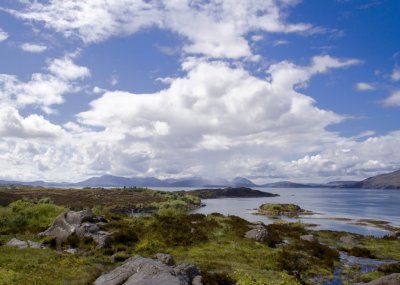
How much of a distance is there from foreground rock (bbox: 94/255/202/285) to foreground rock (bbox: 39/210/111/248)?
1235cm

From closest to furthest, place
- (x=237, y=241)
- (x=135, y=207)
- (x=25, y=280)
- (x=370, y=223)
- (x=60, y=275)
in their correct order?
(x=25, y=280)
(x=60, y=275)
(x=237, y=241)
(x=370, y=223)
(x=135, y=207)

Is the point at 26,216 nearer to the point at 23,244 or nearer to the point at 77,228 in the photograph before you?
the point at 77,228

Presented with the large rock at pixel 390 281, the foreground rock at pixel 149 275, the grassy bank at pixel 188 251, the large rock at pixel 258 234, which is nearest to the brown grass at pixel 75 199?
the grassy bank at pixel 188 251

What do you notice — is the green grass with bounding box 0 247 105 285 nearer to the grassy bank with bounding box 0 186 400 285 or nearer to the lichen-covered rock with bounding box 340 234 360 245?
the grassy bank with bounding box 0 186 400 285

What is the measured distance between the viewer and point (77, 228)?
35062 millimetres

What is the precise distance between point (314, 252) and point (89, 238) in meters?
20.0

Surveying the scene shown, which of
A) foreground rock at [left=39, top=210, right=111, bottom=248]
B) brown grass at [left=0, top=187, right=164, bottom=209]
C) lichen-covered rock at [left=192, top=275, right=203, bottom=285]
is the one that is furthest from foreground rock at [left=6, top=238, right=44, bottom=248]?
brown grass at [left=0, top=187, right=164, bottom=209]

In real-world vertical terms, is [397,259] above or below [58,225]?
below

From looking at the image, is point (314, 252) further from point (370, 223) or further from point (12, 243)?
point (370, 223)

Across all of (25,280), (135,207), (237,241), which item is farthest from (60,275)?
(135,207)

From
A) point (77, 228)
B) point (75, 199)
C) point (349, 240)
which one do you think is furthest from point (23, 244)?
point (75, 199)

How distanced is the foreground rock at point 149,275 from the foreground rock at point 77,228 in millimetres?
12351

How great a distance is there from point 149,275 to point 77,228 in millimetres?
18771

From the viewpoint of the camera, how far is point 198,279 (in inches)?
805
